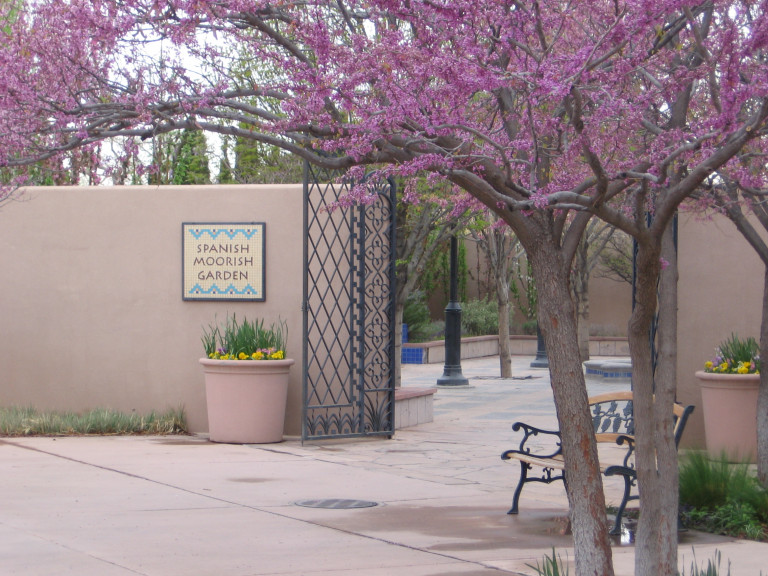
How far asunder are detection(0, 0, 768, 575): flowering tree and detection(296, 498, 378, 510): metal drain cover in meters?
3.47

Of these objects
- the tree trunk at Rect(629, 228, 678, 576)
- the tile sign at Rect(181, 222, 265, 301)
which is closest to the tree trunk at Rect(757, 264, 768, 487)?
the tree trunk at Rect(629, 228, 678, 576)

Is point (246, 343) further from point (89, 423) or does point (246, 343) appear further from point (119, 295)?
point (89, 423)

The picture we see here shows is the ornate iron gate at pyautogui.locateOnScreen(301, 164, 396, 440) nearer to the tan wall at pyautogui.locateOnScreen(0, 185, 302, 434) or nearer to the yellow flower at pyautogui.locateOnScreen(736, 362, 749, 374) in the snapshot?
the tan wall at pyautogui.locateOnScreen(0, 185, 302, 434)

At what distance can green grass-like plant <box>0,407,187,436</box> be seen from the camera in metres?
12.6

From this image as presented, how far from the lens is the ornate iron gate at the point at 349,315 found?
12.8 m

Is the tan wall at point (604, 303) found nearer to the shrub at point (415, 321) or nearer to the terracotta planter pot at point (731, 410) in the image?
the shrub at point (415, 321)

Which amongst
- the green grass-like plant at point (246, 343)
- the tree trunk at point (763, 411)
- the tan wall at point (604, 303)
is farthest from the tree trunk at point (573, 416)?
the tan wall at point (604, 303)

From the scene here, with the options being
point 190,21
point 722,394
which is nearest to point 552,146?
point 190,21

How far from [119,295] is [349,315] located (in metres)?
3.00

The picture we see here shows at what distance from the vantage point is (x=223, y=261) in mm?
13133

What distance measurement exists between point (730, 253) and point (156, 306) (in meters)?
7.08

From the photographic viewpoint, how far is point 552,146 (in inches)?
267

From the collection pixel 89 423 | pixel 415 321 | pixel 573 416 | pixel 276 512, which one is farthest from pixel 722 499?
pixel 415 321

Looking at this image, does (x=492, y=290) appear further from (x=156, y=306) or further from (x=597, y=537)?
(x=597, y=537)
